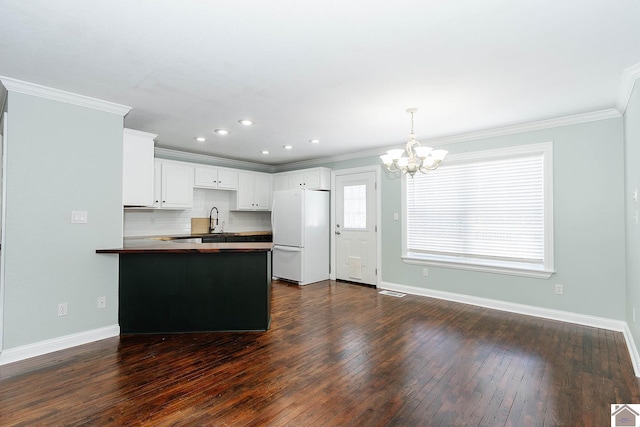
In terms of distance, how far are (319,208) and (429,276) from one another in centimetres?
223

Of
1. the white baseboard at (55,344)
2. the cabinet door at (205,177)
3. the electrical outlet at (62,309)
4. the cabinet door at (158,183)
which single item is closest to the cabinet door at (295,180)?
the cabinet door at (205,177)

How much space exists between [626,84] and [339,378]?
3.34 meters

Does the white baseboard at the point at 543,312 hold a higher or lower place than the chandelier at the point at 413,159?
lower

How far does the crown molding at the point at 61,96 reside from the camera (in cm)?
263

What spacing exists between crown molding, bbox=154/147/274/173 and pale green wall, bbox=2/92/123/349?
220 centimetres

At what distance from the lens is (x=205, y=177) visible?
5.57 meters

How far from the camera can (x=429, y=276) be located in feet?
15.6

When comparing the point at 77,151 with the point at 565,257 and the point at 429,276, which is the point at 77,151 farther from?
the point at 565,257

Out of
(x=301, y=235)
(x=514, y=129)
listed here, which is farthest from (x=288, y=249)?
(x=514, y=129)

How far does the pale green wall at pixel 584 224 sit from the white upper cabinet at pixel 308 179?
9.37 feet

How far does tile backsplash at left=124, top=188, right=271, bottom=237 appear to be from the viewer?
16.7ft

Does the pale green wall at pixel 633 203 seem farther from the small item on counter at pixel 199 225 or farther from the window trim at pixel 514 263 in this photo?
the small item on counter at pixel 199 225

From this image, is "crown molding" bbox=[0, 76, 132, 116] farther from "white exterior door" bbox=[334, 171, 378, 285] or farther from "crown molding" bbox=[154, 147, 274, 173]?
"white exterior door" bbox=[334, 171, 378, 285]

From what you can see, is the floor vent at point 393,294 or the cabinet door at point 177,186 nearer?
the floor vent at point 393,294
